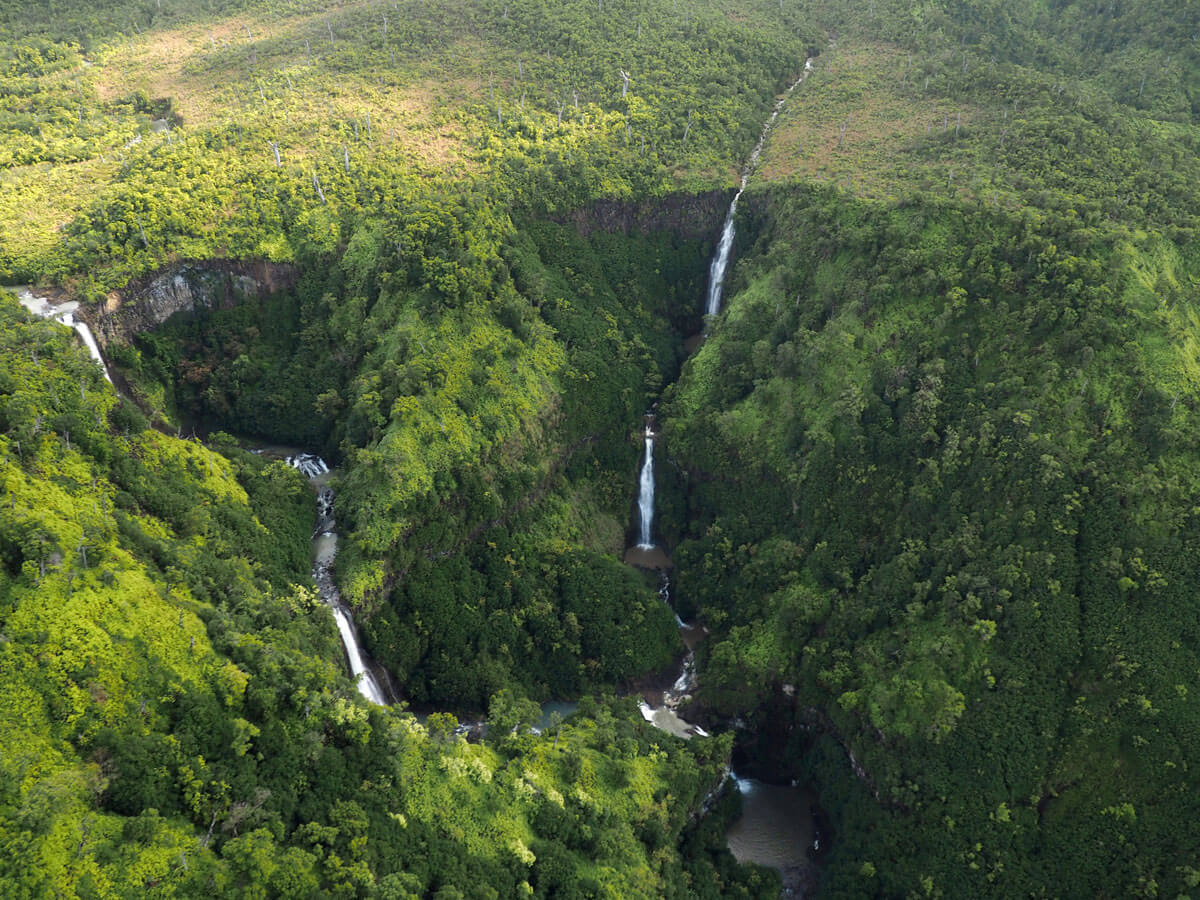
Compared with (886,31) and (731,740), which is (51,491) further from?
(886,31)

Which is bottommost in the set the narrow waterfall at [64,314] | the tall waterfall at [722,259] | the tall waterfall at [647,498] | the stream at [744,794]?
the stream at [744,794]

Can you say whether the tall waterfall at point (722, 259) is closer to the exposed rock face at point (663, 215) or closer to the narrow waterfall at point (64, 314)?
the exposed rock face at point (663, 215)

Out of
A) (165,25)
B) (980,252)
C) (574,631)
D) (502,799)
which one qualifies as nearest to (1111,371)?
(980,252)

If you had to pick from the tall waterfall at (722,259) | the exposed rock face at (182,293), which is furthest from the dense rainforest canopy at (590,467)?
the tall waterfall at (722,259)

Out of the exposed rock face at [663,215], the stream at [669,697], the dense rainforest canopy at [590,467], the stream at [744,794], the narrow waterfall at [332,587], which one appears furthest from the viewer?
the exposed rock face at [663,215]

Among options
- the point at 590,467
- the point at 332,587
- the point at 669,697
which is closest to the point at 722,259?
the point at 590,467

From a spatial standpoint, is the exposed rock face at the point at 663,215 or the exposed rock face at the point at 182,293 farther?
the exposed rock face at the point at 663,215

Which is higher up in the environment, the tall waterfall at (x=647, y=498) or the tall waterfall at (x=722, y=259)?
the tall waterfall at (x=722, y=259)
